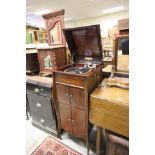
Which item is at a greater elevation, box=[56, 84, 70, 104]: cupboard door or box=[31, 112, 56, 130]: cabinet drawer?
box=[56, 84, 70, 104]: cupboard door

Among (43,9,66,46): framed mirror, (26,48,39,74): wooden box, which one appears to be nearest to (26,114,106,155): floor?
(26,48,39,74): wooden box

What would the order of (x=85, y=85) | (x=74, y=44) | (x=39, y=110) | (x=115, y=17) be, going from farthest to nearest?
(x=115, y=17), (x=39, y=110), (x=74, y=44), (x=85, y=85)

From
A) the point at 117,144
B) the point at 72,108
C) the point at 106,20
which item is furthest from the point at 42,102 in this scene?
the point at 106,20

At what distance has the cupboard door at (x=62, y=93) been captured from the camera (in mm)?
1501

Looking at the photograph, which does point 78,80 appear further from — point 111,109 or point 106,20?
point 106,20

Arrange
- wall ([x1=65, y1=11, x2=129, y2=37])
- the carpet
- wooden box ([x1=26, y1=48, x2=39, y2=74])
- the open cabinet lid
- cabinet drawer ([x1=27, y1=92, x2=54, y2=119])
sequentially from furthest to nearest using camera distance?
wall ([x1=65, y1=11, x2=129, y2=37]), wooden box ([x1=26, y1=48, x2=39, y2=74]), cabinet drawer ([x1=27, y1=92, x2=54, y2=119]), the carpet, the open cabinet lid

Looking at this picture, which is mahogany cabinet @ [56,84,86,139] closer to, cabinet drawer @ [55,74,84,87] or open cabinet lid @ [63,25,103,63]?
cabinet drawer @ [55,74,84,87]

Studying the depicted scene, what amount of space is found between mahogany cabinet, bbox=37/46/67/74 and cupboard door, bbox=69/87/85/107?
45cm

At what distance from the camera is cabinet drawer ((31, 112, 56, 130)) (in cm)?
184

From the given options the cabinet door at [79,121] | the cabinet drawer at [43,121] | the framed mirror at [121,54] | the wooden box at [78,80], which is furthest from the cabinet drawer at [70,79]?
the cabinet drawer at [43,121]
